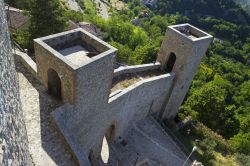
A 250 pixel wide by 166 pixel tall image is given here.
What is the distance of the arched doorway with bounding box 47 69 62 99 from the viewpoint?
1315cm

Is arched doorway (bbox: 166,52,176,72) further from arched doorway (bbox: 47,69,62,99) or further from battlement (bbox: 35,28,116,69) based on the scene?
arched doorway (bbox: 47,69,62,99)

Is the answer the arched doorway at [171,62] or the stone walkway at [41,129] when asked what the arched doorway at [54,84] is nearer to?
the stone walkway at [41,129]

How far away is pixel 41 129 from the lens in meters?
11.5

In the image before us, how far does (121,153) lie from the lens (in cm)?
1838

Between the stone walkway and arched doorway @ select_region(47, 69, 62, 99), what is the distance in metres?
0.34

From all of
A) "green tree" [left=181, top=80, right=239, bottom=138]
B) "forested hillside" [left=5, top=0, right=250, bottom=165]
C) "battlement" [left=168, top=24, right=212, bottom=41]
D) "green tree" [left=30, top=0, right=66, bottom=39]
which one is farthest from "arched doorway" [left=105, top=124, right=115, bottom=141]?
"green tree" [left=181, top=80, right=239, bottom=138]

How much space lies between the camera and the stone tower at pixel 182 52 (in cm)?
1850

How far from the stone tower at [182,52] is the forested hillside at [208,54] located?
4875mm

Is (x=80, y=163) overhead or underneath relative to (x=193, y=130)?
overhead

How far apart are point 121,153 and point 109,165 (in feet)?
4.76

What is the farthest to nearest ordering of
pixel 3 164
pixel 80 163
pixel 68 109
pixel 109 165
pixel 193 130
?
pixel 193 130
pixel 109 165
pixel 68 109
pixel 80 163
pixel 3 164

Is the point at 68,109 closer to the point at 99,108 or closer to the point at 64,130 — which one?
the point at 64,130

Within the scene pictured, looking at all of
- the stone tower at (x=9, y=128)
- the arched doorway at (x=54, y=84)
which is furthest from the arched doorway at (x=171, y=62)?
the stone tower at (x=9, y=128)

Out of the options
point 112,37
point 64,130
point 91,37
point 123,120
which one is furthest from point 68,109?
point 112,37
